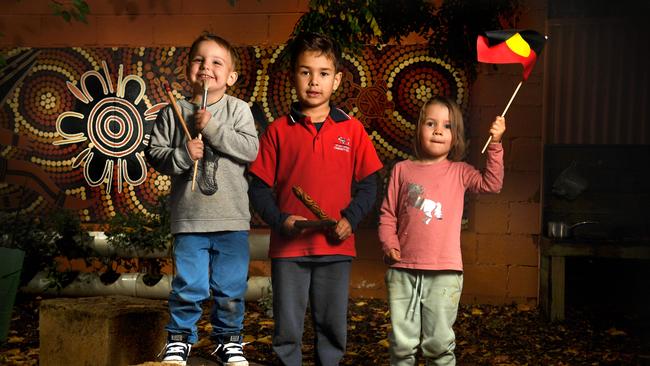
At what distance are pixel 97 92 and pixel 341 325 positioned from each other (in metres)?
3.95

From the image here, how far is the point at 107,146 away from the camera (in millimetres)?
6301

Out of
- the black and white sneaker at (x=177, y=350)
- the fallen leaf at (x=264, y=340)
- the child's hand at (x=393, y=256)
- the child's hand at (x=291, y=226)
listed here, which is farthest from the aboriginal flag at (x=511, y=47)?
the fallen leaf at (x=264, y=340)

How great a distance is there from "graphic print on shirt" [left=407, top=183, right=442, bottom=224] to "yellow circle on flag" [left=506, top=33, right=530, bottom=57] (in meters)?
0.72

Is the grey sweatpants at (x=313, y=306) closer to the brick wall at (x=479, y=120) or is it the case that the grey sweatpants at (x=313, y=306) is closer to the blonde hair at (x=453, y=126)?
the blonde hair at (x=453, y=126)

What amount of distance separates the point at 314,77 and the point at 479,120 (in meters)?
3.14

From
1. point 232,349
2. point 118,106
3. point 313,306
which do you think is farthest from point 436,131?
point 118,106

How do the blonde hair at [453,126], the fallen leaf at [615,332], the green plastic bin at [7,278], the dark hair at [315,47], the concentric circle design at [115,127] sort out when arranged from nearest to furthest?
the dark hair at [315,47] < the blonde hair at [453,126] < the green plastic bin at [7,278] < the fallen leaf at [615,332] < the concentric circle design at [115,127]

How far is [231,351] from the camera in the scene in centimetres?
328

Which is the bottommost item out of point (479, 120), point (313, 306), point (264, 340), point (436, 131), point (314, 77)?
point (264, 340)

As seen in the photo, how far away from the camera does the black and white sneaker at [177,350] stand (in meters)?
3.19

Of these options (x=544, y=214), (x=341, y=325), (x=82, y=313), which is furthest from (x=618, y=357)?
(x=82, y=313)

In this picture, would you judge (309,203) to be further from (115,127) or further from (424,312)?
(115,127)

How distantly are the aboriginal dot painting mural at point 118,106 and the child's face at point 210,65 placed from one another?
110 inches

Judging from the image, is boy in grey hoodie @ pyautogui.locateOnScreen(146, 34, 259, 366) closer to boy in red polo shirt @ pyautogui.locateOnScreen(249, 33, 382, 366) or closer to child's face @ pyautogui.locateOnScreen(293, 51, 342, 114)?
boy in red polo shirt @ pyautogui.locateOnScreen(249, 33, 382, 366)
